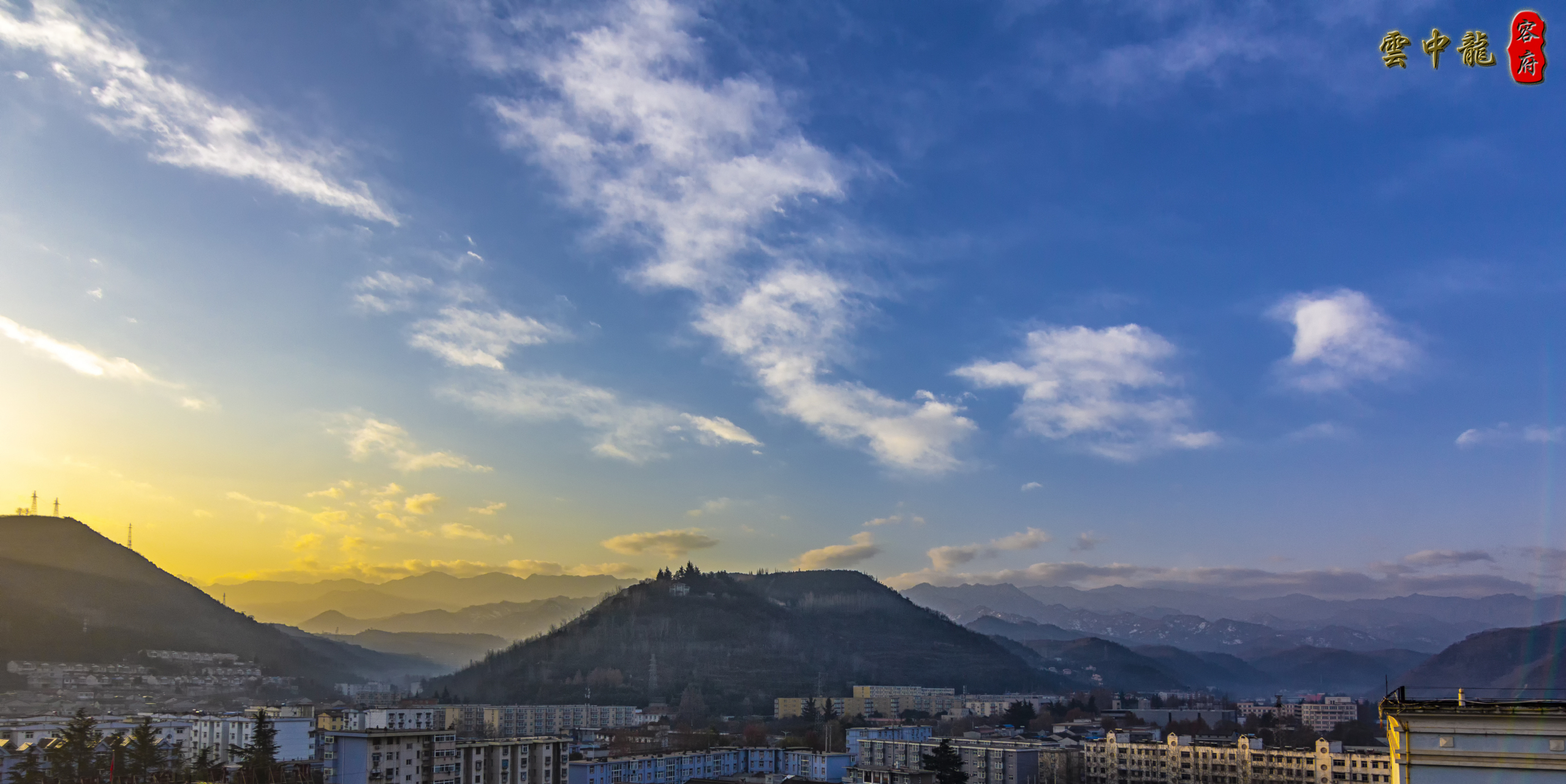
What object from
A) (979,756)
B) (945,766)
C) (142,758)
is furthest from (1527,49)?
(142,758)

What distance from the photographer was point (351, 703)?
74.4 metres

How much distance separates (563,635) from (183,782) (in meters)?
74.7

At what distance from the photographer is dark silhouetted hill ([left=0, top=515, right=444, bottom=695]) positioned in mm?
74188

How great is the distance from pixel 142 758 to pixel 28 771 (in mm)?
2850

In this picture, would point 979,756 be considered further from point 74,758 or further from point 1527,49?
point 1527,49

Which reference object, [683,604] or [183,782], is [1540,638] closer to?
[683,604]

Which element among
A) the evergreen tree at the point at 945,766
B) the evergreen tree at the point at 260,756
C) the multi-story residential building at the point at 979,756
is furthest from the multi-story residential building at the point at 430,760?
the multi-story residential building at the point at 979,756

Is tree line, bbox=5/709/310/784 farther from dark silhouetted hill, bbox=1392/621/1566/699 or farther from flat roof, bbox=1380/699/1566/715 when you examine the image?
dark silhouetted hill, bbox=1392/621/1566/699

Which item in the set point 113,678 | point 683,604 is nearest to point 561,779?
point 113,678

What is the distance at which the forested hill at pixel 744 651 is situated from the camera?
8681cm

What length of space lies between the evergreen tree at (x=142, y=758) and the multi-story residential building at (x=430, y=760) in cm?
584

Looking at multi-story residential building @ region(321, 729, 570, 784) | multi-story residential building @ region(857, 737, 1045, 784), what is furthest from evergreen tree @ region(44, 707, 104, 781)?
multi-story residential building @ region(857, 737, 1045, 784)

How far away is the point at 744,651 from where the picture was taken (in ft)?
336

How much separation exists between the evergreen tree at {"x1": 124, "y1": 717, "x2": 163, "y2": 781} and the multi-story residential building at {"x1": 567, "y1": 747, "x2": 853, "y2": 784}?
41.4ft
